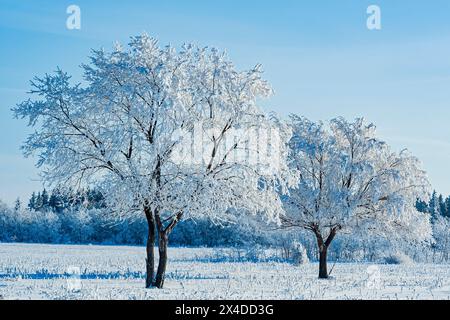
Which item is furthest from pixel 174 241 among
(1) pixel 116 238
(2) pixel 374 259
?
(2) pixel 374 259

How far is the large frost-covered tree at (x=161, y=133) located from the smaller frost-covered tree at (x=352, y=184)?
25.9 feet

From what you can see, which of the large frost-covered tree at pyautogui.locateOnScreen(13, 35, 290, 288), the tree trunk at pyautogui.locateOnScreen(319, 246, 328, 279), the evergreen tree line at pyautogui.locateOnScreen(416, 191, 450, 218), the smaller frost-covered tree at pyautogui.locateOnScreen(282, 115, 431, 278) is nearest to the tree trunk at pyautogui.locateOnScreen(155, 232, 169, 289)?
the large frost-covered tree at pyautogui.locateOnScreen(13, 35, 290, 288)

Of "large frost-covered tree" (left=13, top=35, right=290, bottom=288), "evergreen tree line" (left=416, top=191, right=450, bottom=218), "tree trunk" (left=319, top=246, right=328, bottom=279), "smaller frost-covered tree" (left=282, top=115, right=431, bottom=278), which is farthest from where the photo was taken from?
"evergreen tree line" (left=416, top=191, right=450, bottom=218)

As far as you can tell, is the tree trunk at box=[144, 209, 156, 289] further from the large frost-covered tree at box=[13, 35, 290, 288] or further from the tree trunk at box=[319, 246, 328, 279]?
the tree trunk at box=[319, 246, 328, 279]

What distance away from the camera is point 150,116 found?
1791 centimetres

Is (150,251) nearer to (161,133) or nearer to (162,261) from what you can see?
(162,261)

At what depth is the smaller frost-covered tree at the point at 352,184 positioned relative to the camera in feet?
86.6

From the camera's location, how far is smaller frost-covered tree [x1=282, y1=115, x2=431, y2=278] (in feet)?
86.6

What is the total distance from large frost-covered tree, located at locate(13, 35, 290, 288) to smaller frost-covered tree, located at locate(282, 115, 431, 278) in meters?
7.89

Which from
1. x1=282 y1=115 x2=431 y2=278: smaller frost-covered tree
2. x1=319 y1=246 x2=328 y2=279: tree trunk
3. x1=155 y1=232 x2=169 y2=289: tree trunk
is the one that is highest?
x1=282 y1=115 x2=431 y2=278: smaller frost-covered tree

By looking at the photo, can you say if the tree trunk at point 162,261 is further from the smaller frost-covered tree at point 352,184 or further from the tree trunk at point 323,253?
the tree trunk at point 323,253
